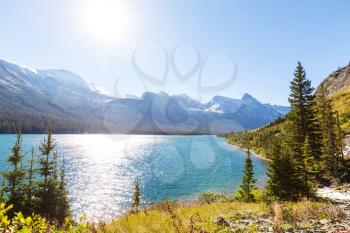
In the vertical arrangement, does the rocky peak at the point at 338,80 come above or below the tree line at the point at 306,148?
above

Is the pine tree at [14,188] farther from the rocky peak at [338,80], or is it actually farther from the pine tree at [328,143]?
the rocky peak at [338,80]

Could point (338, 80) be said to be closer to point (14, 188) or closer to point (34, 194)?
point (34, 194)

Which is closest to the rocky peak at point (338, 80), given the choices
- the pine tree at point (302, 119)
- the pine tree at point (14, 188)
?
the pine tree at point (302, 119)

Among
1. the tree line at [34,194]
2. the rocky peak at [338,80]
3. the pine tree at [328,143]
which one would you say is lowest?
the tree line at [34,194]

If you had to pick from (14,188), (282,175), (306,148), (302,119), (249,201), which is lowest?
(249,201)

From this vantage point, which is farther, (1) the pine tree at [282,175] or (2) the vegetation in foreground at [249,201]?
(1) the pine tree at [282,175]

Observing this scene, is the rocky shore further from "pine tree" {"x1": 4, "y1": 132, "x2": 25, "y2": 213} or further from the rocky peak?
the rocky peak

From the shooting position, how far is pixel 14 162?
32.3m

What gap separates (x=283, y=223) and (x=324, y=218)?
212 centimetres

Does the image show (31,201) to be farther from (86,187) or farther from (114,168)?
(114,168)

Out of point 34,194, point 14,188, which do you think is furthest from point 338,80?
point 14,188

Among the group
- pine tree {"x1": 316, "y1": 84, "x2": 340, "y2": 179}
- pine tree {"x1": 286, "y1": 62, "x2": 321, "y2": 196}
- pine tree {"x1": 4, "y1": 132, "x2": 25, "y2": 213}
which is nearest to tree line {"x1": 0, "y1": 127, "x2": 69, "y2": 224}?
pine tree {"x1": 4, "y1": 132, "x2": 25, "y2": 213}

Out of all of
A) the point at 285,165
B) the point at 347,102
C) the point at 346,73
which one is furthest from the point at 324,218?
the point at 346,73

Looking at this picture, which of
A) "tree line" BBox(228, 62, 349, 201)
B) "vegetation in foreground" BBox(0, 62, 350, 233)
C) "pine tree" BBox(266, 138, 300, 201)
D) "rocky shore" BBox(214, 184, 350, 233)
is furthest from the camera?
"tree line" BBox(228, 62, 349, 201)
